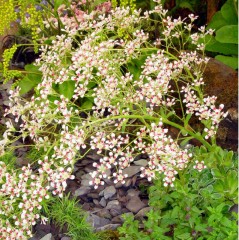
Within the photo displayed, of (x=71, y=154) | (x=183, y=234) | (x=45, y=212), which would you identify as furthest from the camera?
(x=45, y=212)

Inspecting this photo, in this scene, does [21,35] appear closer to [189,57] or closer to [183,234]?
[189,57]

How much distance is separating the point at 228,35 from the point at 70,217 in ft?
4.31

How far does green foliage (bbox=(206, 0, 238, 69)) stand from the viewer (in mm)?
2955

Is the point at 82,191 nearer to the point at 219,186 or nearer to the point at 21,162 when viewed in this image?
the point at 21,162

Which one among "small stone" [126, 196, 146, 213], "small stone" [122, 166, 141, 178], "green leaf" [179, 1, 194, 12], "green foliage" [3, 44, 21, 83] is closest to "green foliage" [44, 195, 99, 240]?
"small stone" [126, 196, 146, 213]

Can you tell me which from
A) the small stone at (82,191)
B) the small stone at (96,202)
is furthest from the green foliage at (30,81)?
the small stone at (96,202)

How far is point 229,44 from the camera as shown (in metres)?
3.20

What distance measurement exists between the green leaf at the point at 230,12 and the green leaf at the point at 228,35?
23 cm

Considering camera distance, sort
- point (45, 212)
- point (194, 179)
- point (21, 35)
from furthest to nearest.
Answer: point (21, 35), point (45, 212), point (194, 179)

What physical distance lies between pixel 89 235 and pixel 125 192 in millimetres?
485

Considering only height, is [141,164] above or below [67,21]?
below

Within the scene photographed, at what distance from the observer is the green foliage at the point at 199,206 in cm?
215

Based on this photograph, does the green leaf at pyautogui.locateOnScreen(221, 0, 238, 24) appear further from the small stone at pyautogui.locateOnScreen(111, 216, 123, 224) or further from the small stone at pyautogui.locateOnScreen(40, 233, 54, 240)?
the small stone at pyautogui.locateOnScreen(40, 233, 54, 240)

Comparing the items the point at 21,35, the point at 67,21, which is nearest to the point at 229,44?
the point at 67,21
